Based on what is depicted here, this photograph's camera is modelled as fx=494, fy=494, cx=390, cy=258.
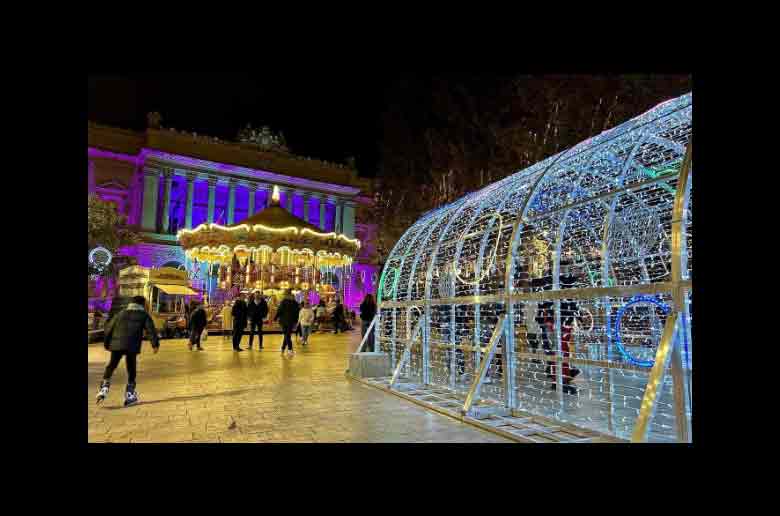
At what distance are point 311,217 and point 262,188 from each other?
17.0 feet

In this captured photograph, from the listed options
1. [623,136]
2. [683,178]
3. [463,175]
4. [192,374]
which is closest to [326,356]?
[192,374]

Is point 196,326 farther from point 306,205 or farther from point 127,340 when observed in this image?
point 306,205

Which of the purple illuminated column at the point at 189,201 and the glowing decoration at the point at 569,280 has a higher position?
the purple illuminated column at the point at 189,201

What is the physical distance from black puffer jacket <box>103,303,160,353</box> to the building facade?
88.2ft

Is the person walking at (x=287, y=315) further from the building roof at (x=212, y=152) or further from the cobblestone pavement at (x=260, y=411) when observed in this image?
the building roof at (x=212, y=152)

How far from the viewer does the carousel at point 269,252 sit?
18797 millimetres

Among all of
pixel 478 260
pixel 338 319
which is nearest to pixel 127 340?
pixel 478 260

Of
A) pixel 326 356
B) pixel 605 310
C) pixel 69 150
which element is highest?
pixel 69 150

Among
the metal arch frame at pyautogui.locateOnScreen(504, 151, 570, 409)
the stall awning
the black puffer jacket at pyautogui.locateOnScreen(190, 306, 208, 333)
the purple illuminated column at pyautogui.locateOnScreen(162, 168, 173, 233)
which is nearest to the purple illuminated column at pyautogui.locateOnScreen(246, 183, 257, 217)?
the purple illuminated column at pyautogui.locateOnScreen(162, 168, 173, 233)

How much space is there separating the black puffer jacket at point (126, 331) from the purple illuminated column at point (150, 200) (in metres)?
33.6

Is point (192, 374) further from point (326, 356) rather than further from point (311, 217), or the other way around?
point (311, 217)

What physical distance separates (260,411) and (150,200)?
1409 inches

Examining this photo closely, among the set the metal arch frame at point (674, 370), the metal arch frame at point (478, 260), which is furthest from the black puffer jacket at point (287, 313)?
the metal arch frame at point (674, 370)
